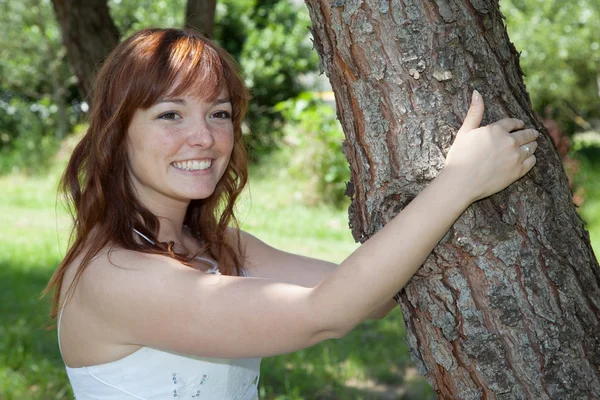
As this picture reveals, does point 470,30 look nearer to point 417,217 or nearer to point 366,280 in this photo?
point 417,217

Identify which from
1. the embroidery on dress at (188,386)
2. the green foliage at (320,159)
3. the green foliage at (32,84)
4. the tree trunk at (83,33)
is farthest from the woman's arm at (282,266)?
the green foliage at (32,84)

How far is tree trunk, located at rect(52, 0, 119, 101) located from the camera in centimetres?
377


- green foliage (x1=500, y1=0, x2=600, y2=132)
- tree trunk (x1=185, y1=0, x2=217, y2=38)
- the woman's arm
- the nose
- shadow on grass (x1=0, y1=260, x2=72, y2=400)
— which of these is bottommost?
shadow on grass (x1=0, y1=260, x2=72, y2=400)

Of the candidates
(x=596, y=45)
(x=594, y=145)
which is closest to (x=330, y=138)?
(x=596, y=45)

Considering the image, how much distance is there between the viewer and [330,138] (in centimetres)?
908

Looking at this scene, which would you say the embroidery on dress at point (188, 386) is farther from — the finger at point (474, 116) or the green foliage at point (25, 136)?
the green foliage at point (25, 136)

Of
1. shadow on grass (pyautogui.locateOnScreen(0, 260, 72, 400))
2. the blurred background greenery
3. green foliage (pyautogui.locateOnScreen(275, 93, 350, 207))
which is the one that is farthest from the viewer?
green foliage (pyautogui.locateOnScreen(275, 93, 350, 207))

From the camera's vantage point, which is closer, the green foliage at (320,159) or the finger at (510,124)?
the finger at (510,124)

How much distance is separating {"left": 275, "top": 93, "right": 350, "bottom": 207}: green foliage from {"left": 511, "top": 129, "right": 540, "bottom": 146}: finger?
7.06 m

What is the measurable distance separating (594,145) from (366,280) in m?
12.9

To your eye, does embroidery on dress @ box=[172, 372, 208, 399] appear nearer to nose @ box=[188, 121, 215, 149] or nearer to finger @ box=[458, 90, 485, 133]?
nose @ box=[188, 121, 215, 149]

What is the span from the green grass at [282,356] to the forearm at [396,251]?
3.70 ft

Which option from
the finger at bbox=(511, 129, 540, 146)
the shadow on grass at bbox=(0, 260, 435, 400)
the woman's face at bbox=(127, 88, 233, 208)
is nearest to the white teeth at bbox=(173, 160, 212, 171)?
the woman's face at bbox=(127, 88, 233, 208)

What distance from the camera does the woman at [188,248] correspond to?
63.0 inches
